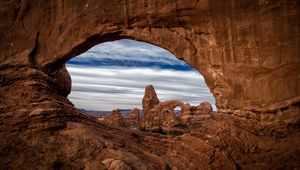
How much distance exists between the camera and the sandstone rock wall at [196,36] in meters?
14.7

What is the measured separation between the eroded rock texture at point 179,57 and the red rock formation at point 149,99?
223ft

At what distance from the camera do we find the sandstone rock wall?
579 inches

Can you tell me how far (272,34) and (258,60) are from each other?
1.27 metres

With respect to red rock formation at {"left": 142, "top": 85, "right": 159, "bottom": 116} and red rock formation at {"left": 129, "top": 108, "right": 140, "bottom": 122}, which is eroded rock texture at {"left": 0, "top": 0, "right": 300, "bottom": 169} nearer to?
red rock formation at {"left": 129, "top": 108, "right": 140, "bottom": 122}

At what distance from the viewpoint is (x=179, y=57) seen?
54.6 feet

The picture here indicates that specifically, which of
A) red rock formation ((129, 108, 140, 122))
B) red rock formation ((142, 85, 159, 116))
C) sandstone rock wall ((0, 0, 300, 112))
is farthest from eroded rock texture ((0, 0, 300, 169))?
red rock formation ((142, 85, 159, 116))

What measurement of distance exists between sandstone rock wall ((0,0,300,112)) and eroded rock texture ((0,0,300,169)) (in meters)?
0.05

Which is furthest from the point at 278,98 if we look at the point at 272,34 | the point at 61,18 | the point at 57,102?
the point at 61,18

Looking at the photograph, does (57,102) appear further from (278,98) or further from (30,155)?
(278,98)

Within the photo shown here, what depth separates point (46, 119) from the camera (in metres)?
15.2

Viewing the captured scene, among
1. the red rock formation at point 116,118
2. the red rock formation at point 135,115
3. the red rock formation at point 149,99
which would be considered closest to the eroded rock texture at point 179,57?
the red rock formation at point 116,118

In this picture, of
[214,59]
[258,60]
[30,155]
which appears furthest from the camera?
[214,59]

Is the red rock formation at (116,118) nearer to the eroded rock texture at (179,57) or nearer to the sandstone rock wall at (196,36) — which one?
the eroded rock texture at (179,57)

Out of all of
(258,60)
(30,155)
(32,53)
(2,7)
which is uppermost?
(2,7)
